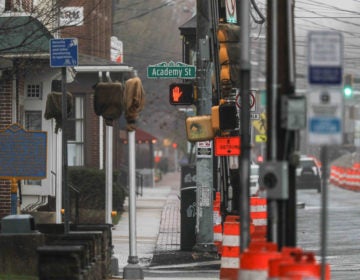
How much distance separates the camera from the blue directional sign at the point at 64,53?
48.1 ft

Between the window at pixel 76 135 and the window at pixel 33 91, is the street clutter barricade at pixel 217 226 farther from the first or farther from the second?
the window at pixel 76 135

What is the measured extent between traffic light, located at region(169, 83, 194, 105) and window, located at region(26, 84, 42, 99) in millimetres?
4776

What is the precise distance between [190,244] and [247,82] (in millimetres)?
11312

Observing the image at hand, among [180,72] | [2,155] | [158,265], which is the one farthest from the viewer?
[180,72]

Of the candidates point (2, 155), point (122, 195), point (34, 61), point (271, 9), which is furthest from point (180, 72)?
point (122, 195)

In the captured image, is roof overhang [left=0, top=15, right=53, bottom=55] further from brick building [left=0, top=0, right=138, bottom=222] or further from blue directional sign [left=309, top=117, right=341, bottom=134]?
blue directional sign [left=309, top=117, right=341, bottom=134]

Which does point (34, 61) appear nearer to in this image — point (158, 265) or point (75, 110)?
point (158, 265)

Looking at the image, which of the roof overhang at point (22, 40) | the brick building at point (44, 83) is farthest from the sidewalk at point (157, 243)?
the roof overhang at point (22, 40)

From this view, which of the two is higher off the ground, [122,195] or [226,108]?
[226,108]

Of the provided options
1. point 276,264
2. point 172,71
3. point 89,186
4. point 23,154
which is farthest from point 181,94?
point 276,264

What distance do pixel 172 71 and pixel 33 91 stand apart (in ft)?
17.3

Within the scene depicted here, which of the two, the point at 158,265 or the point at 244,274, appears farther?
the point at 158,265

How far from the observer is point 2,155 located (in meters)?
16.0

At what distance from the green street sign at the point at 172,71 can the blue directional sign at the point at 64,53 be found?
19.7ft
